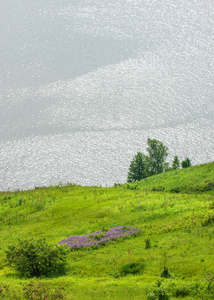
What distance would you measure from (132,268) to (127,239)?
7005 millimetres

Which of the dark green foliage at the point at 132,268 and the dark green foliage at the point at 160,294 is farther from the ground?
the dark green foliage at the point at 132,268

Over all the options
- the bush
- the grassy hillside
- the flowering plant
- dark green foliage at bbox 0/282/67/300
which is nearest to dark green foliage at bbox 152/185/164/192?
the grassy hillside

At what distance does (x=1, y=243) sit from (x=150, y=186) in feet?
88.0

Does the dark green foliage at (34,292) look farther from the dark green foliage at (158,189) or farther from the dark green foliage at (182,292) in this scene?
the dark green foliage at (158,189)

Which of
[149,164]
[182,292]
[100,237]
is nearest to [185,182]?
[100,237]

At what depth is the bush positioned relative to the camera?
103ft

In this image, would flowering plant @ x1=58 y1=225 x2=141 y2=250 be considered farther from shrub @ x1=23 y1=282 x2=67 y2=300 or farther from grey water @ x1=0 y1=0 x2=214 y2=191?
grey water @ x1=0 y1=0 x2=214 y2=191

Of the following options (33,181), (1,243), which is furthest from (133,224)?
(33,181)

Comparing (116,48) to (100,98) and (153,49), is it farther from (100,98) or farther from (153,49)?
(100,98)

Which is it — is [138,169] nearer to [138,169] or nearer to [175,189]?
[138,169]

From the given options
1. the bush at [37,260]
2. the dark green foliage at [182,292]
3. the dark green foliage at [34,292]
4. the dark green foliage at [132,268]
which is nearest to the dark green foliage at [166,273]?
the dark green foliage at [182,292]

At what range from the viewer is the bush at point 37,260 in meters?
31.3

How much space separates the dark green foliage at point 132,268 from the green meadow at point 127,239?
0.13 metres

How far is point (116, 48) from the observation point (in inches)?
6614
